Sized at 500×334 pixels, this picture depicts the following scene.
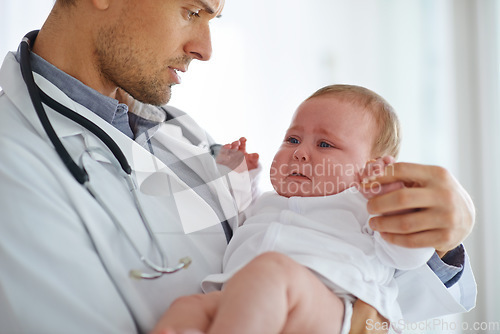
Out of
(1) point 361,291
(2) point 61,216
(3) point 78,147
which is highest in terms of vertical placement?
(3) point 78,147

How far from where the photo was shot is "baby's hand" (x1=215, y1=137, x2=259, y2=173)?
4.52ft

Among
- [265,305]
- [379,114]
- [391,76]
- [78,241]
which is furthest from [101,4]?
[391,76]

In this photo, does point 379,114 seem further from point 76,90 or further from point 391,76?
point 391,76

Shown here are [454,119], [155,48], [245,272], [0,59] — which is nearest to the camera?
[245,272]

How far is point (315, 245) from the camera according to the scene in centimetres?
99

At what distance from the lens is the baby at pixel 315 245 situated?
77 cm

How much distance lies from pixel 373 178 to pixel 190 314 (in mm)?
437

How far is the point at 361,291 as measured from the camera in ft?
3.11

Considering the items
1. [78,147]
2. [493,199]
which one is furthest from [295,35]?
[78,147]

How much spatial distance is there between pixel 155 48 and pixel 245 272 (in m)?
0.78

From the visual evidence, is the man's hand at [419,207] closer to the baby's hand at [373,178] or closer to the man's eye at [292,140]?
the baby's hand at [373,178]

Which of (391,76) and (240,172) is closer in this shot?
(240,172)

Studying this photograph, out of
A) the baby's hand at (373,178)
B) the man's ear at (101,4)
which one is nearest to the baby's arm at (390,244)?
the baby's hand at (373,178)

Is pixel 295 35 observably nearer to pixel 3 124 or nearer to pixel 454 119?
pixel 454 119
